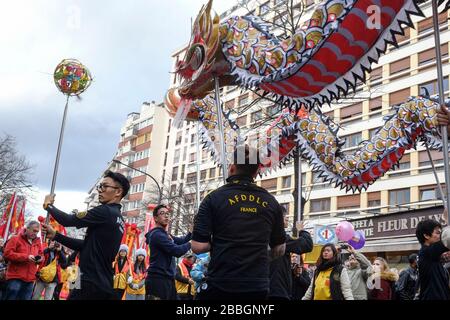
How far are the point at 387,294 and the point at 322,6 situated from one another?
14.0ft

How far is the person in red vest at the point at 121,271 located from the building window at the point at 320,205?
23424 millimetres

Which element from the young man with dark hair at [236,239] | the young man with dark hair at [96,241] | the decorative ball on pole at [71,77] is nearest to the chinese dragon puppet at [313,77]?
the decorative ball on pole at [71,77]

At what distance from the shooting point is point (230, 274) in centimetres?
313

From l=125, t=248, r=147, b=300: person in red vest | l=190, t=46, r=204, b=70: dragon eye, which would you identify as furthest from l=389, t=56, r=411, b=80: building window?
l=190, t=46, r=204, b=70: dragon eye

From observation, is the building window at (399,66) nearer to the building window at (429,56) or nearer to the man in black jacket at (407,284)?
the building window at (429,56)

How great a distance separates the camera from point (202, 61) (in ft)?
22.5

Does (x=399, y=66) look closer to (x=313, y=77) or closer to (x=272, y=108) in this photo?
(x=272, y=108)

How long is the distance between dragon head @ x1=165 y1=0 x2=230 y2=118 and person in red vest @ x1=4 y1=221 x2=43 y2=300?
3.45m

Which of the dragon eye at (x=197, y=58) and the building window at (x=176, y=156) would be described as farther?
the building window at (x=176, y=156)

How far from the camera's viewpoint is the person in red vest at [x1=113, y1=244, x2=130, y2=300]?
1028 cm

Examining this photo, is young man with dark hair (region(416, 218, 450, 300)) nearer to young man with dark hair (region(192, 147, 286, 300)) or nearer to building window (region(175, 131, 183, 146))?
young man with dark hair (region(192, 147, 286, 300))

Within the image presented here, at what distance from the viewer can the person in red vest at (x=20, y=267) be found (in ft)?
24.7
